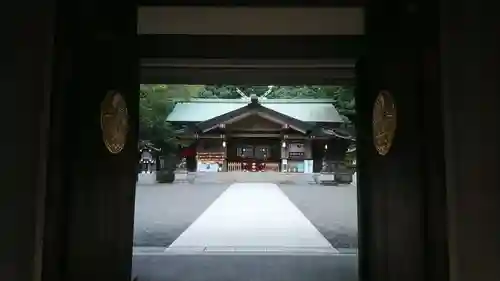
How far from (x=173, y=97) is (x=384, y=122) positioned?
61.2ft

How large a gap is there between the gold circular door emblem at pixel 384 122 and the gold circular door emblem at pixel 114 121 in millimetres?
1315

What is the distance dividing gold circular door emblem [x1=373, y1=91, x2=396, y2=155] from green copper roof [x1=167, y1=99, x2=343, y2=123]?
57.9 ft

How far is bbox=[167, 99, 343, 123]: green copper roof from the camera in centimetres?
2057

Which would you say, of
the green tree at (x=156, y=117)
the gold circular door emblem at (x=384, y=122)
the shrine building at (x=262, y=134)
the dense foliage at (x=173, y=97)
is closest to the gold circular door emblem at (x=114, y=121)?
the gold circular door emblem at (x=384, y=122)

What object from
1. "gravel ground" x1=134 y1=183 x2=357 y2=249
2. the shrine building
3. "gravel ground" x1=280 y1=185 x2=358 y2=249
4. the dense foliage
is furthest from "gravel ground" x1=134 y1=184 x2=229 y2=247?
the shrine building

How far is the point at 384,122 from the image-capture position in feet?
7.48

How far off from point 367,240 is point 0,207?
234 centimetres

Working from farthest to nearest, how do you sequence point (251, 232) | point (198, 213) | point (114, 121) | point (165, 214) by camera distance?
point (198, 213), point (165, 214), point (251, 232), point (114, 121)

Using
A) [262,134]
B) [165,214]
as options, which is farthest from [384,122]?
[262,134]

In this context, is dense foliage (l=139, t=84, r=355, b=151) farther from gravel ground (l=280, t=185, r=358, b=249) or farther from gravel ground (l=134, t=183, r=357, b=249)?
gravel ground (l=280, t=185, r=358, b=249)

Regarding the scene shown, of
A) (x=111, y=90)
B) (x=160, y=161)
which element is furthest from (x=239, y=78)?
(x=160, y=161)

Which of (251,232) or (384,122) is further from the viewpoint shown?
(251,232)

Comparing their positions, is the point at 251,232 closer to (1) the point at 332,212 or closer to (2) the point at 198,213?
(2) the point at 198,213

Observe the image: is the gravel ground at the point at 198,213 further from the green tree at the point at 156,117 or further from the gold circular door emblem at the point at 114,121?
the gold circular door emblem at the point at 114,121
